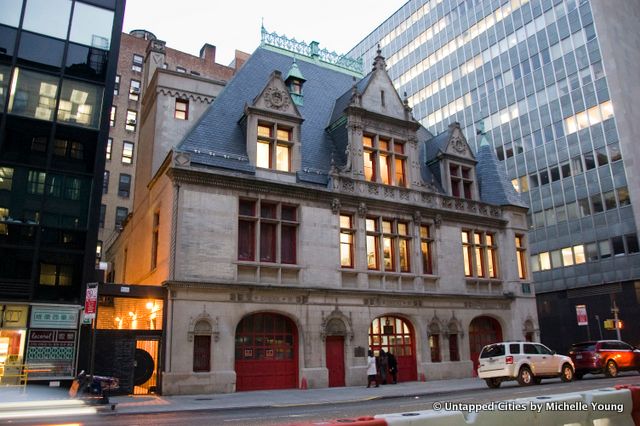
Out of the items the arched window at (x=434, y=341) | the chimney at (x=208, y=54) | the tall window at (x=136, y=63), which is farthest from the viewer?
Result: the chimney at (x=208, y=54)

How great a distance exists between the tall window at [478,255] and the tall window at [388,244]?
4535 millimetres

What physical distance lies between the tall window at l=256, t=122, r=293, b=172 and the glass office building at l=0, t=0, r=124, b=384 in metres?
7.21

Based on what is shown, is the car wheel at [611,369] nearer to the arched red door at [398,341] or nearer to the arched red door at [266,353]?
the arched red door at [398,341]

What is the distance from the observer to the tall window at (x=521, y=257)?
33.7 metres

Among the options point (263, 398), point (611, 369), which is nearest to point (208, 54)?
point (263, 398)

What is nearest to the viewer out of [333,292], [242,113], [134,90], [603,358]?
[603,358]

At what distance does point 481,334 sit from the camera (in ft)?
102

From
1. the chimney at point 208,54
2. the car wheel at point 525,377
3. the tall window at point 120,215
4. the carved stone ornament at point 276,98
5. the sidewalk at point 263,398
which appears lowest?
the sidewalk at point 263,398

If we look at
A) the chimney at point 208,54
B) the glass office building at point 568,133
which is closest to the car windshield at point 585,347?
the glass office building at point 568,133

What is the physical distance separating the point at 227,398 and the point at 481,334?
17.7 metres

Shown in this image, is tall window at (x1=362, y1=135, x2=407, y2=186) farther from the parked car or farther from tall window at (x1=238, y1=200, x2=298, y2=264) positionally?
the parked car

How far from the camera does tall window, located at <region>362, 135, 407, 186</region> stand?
29297 millimetres

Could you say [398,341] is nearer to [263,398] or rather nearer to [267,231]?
[267,231]

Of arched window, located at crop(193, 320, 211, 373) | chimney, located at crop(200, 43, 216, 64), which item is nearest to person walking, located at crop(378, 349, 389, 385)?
arched window, located at crop(193, 320, 211, 373)
